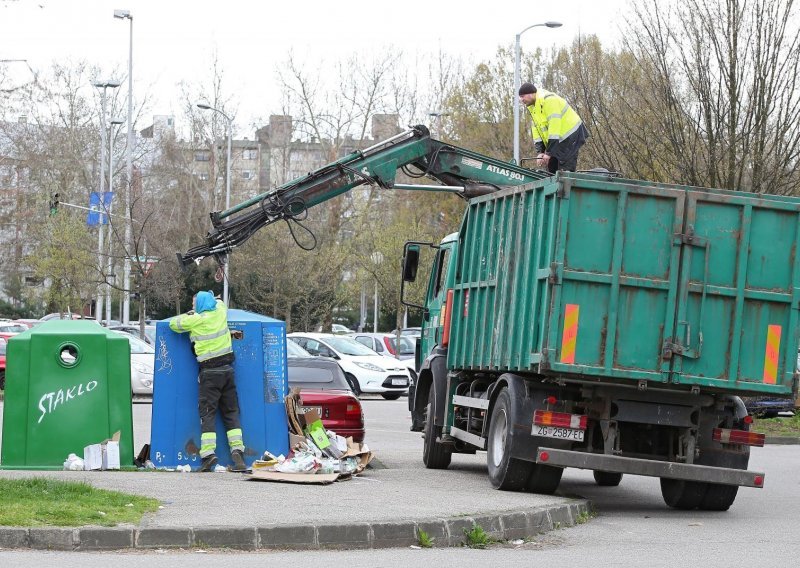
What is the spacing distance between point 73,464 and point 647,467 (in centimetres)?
532

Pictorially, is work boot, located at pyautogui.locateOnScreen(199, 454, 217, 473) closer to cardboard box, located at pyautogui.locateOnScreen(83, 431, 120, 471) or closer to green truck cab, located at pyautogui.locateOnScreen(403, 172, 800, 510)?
cardboard box, located at pyautogui.locateOnScreen(83, 431, 120, 471)

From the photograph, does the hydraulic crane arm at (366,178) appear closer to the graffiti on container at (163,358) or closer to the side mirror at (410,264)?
the side mirror at (410,264)

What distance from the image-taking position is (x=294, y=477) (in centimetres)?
1212

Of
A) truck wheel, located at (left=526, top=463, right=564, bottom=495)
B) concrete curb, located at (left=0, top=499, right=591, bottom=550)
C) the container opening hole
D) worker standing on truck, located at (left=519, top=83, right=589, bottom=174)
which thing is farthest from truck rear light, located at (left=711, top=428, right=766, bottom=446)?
the container opening hole

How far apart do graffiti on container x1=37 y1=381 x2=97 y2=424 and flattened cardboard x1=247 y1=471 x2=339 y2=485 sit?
1.85 m

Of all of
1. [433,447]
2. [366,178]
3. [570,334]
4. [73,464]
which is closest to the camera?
[570,334]

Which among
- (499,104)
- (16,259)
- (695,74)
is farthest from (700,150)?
(16,259)

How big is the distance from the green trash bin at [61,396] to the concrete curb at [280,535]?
416 centimetres

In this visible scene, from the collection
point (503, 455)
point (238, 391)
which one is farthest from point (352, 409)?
point (503, 455)

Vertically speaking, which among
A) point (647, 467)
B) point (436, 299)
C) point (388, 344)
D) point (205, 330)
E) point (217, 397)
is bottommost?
point (388, 344)

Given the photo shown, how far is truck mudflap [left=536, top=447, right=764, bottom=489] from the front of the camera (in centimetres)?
1139

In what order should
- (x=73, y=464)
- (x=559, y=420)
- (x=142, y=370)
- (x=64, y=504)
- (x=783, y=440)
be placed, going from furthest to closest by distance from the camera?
1. (x=142, y=370)
2. (x=783, y=440)
3. (x=73, y=464)
4. (x=559, y=420)
5. (x=64, y=504)

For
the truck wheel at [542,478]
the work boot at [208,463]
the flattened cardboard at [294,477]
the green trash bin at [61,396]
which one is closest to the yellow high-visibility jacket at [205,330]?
the green trash bin at [61,396]

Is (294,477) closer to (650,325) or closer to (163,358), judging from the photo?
(163,358)
